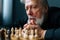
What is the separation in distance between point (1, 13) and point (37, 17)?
2.29 feet

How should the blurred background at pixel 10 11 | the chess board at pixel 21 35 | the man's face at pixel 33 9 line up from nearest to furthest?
the chess board at pixel 21 35, the man's face at pixel 33 9, the blurred background at pixel 10 11

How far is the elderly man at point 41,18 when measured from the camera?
935 millimetres

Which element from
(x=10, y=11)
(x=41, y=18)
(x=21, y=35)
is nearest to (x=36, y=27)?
(x=21, y=35)

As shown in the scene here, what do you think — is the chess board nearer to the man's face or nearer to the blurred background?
the man's face

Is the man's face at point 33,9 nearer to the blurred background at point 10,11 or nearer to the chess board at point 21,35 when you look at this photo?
the chess board at point 21,35

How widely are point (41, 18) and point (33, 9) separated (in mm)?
87

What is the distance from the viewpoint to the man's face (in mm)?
1041

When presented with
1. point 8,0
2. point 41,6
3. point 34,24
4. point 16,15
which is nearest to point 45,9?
point 41,6

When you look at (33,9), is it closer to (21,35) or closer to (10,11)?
(21,35)

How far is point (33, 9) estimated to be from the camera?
1.07 m

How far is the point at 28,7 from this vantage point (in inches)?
41.7

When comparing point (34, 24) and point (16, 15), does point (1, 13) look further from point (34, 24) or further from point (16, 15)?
point (34, 24)

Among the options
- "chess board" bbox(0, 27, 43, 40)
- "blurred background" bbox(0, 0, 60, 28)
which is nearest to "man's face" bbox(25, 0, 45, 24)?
"chess board" bbox(0, 27, 43, 40)

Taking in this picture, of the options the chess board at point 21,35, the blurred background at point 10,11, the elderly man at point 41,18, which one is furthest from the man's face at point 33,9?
the blurred background at point 10,11
